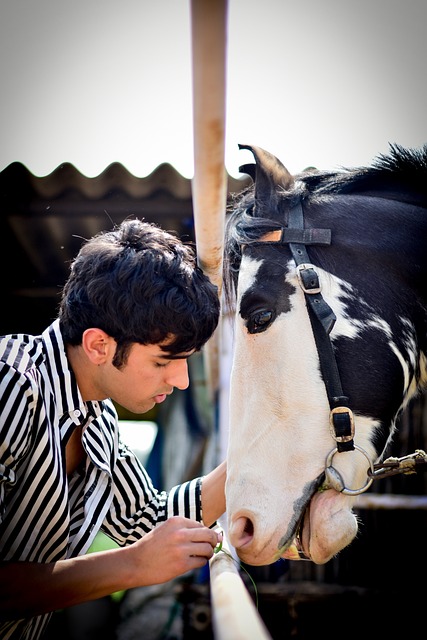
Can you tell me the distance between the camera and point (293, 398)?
73.5 inches

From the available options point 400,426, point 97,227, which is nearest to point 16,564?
point 97,227

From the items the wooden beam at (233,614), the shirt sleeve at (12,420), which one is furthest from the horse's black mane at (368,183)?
the wooden beam at (233,614)

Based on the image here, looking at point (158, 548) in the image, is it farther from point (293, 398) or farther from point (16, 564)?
point (293, 398)

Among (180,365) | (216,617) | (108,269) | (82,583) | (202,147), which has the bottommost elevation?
(82,583)

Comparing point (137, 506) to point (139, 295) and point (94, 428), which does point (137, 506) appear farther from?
point (139, 295)

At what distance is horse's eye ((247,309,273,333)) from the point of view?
197cm

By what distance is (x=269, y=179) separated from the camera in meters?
2.16

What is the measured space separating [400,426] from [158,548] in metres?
3.57

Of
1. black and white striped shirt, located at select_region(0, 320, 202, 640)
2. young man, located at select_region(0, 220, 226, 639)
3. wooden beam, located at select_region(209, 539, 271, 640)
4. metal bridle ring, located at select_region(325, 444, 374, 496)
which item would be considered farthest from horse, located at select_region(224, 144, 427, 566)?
wooden beam, located at select_region(209, 539, 271, 640)

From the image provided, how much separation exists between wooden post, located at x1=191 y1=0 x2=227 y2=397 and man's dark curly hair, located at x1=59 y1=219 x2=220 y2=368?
137mm

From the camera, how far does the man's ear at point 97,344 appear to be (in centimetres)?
→ 176

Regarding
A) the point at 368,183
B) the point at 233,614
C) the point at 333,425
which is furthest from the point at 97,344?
the point at 368,183

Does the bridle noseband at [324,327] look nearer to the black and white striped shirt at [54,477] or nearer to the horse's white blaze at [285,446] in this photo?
the horse's white blaze at [285,446]

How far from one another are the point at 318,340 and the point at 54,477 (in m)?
0.90
